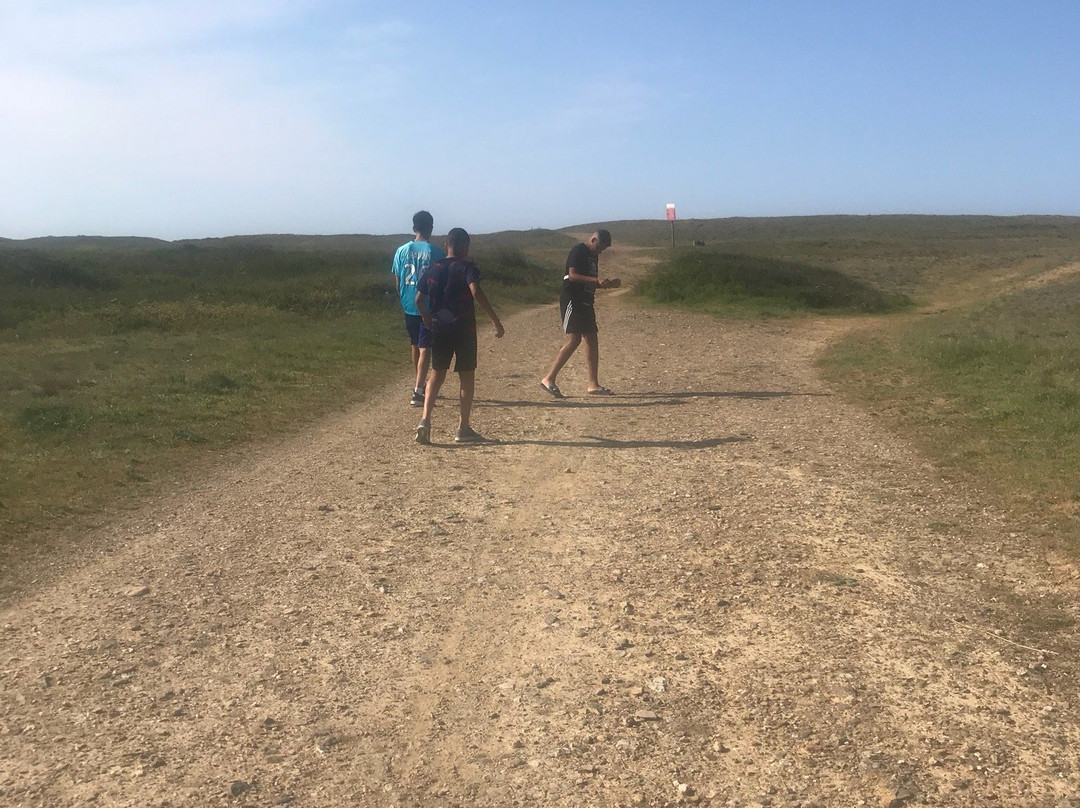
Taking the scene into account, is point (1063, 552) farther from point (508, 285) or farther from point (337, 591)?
point (508, 285)

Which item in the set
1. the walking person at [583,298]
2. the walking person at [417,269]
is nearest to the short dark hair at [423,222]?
the walking person at [417,269]

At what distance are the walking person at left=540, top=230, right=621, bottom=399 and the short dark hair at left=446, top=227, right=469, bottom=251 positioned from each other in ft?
6.09

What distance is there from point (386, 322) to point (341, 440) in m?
10.8

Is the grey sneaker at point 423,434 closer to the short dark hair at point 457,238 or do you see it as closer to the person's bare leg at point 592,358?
the short dark hair at point 457,238

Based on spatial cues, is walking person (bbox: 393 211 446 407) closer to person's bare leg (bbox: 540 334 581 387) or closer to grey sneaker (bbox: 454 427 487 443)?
grey sneaker (bbox: 454 427 487 443)

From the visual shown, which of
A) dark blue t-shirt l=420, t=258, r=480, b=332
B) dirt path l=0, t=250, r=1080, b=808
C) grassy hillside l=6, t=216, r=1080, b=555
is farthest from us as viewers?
dark blue t-shirt l=420, t=258, r=480, b=332

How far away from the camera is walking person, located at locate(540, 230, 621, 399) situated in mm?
10383

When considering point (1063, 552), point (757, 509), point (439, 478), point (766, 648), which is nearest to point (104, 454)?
point (439, 478)

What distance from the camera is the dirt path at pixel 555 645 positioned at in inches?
130

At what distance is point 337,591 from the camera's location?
5.04 m

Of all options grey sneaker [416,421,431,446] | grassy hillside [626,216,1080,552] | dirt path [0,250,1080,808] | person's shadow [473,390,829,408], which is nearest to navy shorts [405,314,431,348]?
person's shadow [473,390,829,408]

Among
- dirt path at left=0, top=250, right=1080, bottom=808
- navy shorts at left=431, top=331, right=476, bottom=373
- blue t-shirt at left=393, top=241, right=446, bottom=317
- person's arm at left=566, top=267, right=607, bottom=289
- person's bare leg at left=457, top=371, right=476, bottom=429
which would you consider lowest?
dirt path at left=0, top=250, right=1080, bottom=808

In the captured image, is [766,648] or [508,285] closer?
[766,648]

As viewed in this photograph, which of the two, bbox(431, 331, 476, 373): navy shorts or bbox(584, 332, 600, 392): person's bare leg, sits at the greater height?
bbox(431, 331, 476, 373): navy shorts
